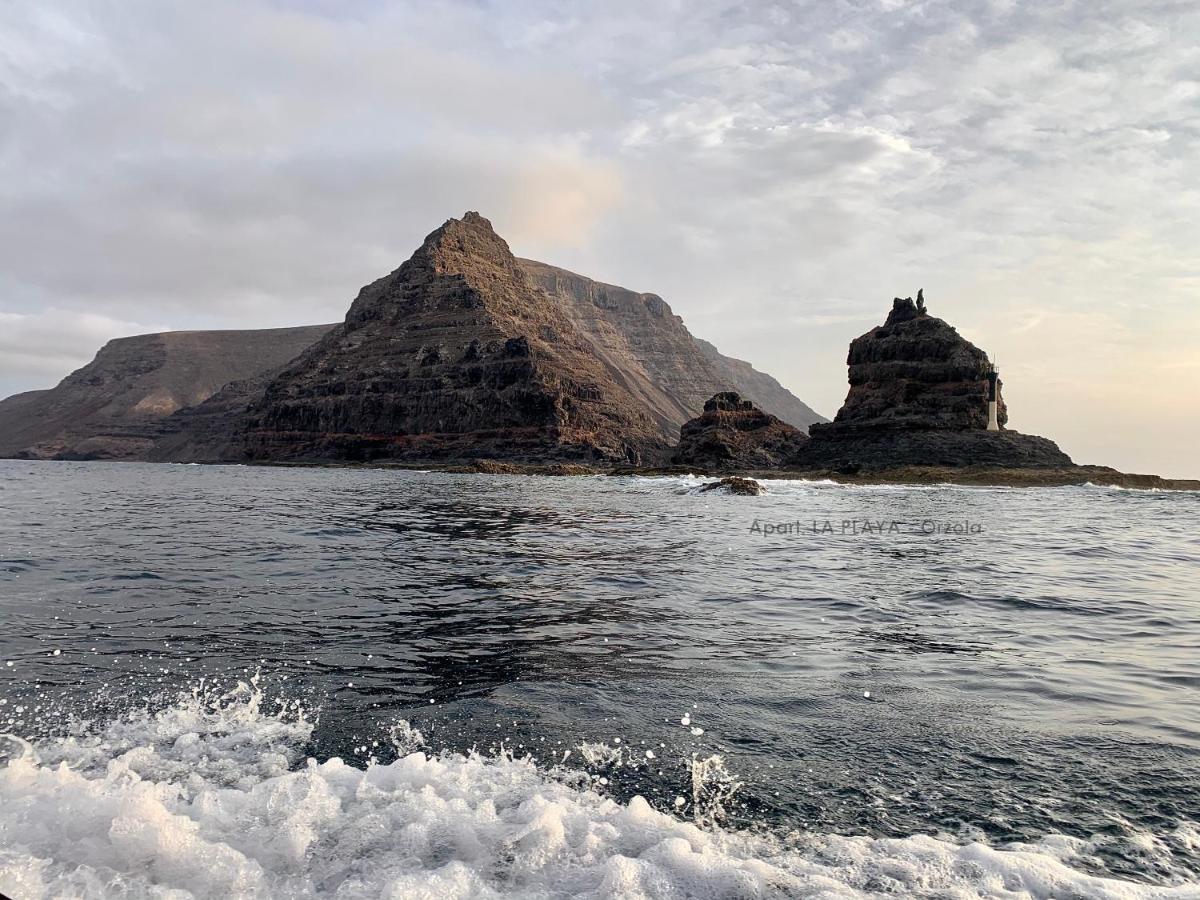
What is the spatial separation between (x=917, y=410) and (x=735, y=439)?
37039 millimetres

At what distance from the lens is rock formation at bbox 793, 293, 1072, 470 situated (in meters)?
98.8

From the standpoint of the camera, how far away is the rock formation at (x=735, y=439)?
131125 mm

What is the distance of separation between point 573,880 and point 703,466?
128 m

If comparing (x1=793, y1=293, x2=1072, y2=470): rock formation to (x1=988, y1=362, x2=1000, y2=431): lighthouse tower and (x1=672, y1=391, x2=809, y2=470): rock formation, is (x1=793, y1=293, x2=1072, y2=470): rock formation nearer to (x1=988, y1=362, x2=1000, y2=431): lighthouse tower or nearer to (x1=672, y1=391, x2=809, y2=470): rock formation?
(x1=988, y1=362, x2=1000, y2=431): lighthouse tower

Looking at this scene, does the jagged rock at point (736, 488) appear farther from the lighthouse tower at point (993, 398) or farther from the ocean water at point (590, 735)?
the lighthouse tower at point (993, 398)

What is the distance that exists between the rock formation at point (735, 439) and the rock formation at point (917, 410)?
13.2m

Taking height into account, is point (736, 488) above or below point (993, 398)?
below

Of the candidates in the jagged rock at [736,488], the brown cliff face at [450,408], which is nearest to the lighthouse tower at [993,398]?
the jagged rock at [736,488]

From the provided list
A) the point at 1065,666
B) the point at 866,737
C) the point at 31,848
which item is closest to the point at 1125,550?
the point at 1065,666

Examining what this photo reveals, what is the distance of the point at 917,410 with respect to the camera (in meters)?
109

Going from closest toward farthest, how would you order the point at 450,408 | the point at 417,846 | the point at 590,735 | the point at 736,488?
1. the point at 417,846
2. the point at 590,735
3. the point at 736,488
4. the point at 450,408

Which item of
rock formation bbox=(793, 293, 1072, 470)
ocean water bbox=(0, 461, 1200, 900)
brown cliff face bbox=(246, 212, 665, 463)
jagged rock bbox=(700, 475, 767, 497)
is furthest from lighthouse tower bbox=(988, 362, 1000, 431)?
ocean water bbox=(0, 461, 1200, 900)

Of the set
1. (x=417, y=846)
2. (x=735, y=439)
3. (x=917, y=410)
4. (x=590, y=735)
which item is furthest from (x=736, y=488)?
(x=735, y=439)

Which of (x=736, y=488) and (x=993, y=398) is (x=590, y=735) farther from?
(x=993, y=398)
